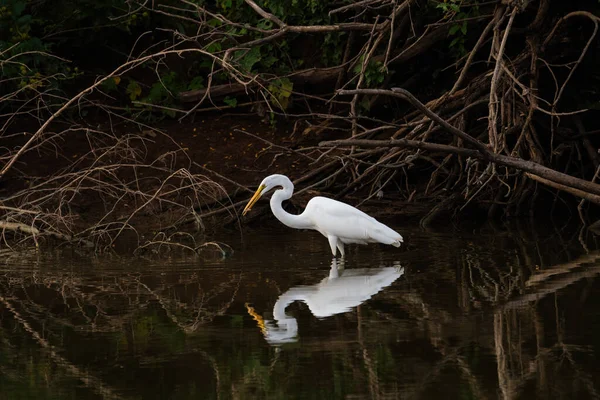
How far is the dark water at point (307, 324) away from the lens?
4.95 metres

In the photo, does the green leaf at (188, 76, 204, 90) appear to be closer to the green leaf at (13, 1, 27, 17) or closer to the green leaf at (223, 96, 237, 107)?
the green leaf at (223, 96, 237, 107)

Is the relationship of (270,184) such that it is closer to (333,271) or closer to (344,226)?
(344,226)

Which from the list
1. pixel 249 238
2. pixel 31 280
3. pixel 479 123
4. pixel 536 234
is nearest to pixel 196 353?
pixel 31 280

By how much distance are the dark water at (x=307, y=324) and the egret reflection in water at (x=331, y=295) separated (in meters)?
0.02

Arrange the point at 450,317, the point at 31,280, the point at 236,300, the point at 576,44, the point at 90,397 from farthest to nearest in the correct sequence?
the point at 576,44, the point at 31,280, the point at 236,300, the point at 450,317, the point at 90,397

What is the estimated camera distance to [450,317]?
20.7 feet

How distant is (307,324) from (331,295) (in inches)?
37.2

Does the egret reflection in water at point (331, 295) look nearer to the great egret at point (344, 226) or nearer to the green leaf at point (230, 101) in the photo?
the great egret at point (344, 226)

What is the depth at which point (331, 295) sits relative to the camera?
23.7 ft

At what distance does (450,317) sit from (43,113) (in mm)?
8308

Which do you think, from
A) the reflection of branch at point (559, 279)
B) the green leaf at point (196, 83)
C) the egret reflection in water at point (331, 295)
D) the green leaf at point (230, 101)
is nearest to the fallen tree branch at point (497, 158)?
the reflection of branch at point (559, 279)

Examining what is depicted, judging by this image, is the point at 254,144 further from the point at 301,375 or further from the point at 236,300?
the point at 301,375

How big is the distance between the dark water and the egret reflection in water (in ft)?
0.06

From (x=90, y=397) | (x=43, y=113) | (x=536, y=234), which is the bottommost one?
(x=90, y=397)
